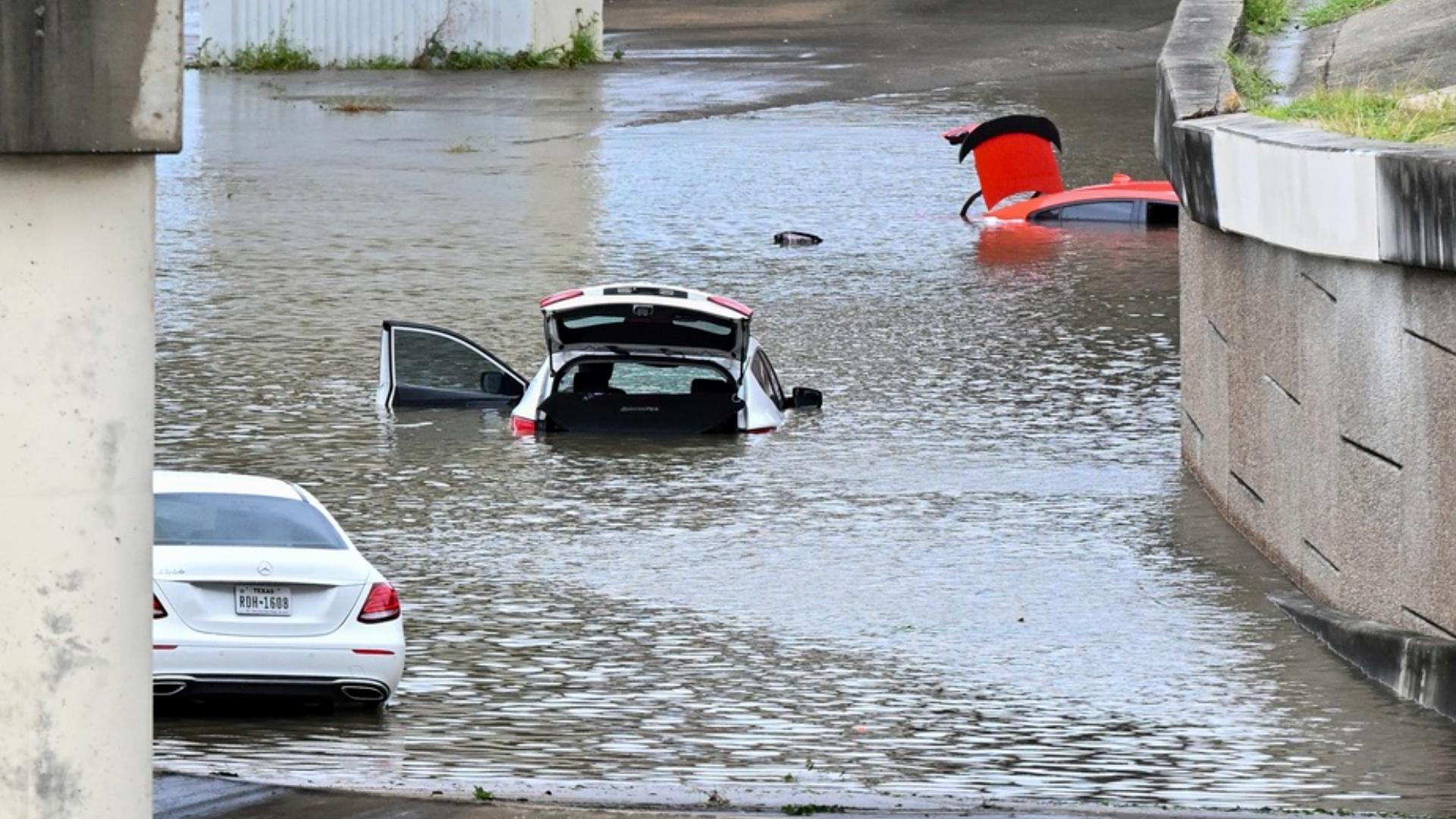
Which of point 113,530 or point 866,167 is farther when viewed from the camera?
point 866,167

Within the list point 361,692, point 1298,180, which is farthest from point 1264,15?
point 361,692

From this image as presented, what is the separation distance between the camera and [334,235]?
35625 millimetres

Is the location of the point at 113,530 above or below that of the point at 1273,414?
above

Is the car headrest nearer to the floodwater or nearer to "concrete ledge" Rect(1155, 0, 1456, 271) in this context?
the floodwater

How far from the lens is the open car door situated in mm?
24000

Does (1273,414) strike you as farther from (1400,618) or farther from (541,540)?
(541,540)

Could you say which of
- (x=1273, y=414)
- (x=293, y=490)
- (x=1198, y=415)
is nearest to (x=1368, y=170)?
(x=1273, y=414)

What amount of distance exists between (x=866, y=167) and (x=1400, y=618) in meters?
31.0

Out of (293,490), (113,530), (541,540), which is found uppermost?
(113,530)

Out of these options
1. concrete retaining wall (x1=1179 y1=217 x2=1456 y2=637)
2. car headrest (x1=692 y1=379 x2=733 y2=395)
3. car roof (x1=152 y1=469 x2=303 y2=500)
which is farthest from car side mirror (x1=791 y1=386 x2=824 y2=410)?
car roof (x1=152 y1=469 x2=303 y2=500)

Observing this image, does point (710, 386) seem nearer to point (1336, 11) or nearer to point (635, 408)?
point (635, 408)

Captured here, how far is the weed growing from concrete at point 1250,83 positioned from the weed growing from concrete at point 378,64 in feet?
128

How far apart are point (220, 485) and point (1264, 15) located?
40.9 ft

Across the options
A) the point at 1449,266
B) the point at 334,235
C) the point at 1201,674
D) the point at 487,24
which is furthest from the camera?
the point at 487,24
